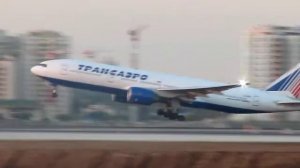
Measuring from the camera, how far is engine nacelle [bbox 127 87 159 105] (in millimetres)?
56469

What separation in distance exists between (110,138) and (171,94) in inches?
721

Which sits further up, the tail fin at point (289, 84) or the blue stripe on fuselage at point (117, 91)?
the tail fin at point (289, 84)

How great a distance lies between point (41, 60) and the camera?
17100 cm

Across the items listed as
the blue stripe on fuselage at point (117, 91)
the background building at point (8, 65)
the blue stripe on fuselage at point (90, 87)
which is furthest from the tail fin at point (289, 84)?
the background building at point (8, 65)

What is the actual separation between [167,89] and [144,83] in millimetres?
1824

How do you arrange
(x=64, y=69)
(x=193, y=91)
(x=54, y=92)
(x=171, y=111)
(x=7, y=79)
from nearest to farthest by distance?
(x=64, y=69), (x=54, y=92), (x=193, y=91), (x=171, y=111), (x=7, y=79)

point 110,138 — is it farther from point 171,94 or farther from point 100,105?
point 100,105

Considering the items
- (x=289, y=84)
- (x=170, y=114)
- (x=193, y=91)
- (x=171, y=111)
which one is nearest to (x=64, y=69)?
(x=170, y=114)

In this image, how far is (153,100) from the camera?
57562mm

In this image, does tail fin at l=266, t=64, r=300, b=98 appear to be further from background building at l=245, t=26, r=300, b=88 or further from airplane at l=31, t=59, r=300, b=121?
background building at l=245, t=26, r=300, b=88

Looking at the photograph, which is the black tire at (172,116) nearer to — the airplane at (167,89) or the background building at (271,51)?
the airplane at (167,89)

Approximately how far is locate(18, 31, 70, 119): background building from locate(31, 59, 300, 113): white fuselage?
4582cm

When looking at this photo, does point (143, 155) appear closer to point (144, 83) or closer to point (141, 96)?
point (141, 96)

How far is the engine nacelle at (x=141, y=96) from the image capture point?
56469mm
